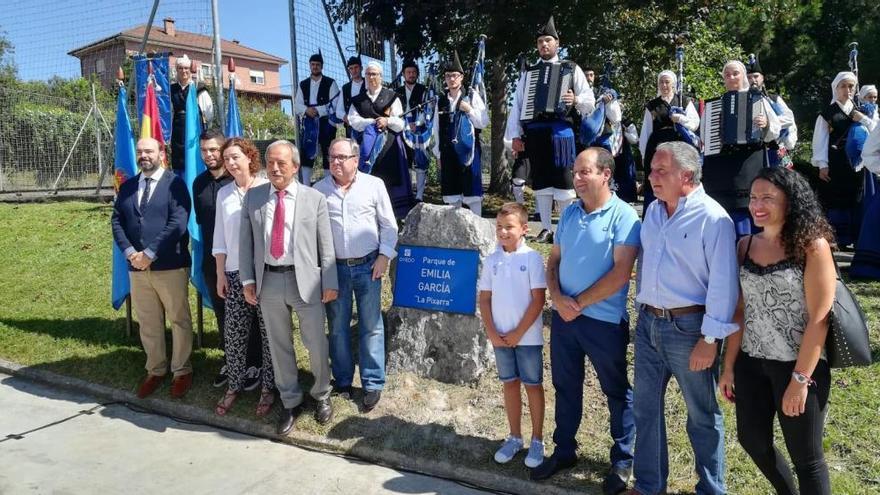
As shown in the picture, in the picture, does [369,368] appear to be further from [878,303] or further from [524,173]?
[878,303]

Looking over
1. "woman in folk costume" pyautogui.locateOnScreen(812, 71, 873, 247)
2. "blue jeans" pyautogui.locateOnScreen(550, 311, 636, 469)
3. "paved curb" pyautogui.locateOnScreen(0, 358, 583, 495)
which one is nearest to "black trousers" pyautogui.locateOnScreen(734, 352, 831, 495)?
"blue jeans" pyautogui.locateOnScreen(550, 311, 636, 469)

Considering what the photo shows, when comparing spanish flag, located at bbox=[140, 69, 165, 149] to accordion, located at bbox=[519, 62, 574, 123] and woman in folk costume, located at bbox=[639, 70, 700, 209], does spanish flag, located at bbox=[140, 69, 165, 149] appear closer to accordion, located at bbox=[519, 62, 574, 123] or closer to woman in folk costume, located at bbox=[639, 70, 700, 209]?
accordion, located at bbox=[519, 62, 574, 123]

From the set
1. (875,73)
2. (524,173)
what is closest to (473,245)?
(524,173)

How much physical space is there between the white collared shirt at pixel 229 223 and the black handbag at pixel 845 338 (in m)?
3.70

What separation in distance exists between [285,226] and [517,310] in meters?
1.68

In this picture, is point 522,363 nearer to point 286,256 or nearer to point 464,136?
point 286,256

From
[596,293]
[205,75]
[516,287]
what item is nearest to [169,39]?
[205,75]

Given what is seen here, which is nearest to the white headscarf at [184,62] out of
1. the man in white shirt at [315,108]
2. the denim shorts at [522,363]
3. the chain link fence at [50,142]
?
the man in white shirt at [315,108]

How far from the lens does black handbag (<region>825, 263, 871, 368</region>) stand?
2932 millimetres

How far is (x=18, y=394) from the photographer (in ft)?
19.1

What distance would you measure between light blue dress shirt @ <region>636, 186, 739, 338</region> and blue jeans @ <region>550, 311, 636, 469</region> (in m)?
0.38

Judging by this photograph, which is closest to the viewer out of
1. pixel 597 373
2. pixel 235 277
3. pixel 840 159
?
pixel 597 373

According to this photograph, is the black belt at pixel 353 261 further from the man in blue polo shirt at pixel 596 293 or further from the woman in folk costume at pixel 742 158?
the woman in folk costume at pixel 742 158

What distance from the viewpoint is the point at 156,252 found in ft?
17.5
